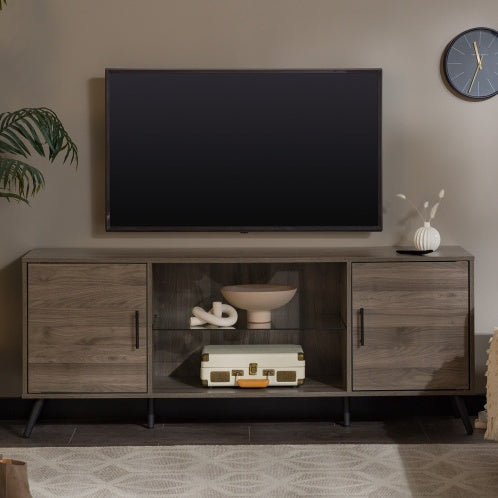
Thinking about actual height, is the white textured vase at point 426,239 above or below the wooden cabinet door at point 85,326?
above

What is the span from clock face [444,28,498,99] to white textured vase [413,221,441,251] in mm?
657

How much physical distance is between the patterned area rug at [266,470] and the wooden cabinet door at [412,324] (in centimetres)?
31

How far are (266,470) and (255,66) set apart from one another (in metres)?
1.77

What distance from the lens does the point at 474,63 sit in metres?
4.12

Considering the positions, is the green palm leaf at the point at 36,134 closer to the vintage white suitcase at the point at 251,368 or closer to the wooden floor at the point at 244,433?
the vintage white suitcase at the point at 251,368

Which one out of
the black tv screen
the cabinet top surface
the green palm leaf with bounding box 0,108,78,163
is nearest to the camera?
the green palm leaf with bounding box 0,108,78,163

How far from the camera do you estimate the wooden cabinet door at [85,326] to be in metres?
3.87

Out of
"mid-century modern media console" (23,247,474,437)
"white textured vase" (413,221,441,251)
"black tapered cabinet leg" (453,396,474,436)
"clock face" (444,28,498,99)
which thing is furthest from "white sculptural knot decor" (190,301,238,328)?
"clock face" (444,28,498,99)

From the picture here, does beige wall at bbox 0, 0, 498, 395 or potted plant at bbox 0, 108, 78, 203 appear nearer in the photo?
potted plant at bbox 0, 108, 78, 203

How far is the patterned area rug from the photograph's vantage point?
3.28m

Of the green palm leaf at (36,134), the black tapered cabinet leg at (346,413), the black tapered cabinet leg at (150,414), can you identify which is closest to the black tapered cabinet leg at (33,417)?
the black tapered cabinet leg at (150,414)

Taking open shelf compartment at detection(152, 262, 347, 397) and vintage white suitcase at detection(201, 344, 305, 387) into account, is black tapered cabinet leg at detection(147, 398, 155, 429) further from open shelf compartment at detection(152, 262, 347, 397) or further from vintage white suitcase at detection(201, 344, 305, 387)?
vintage white suitcase at detection(201, 344, 305, 387)

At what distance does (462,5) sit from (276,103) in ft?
3.09

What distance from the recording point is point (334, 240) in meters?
4.21
